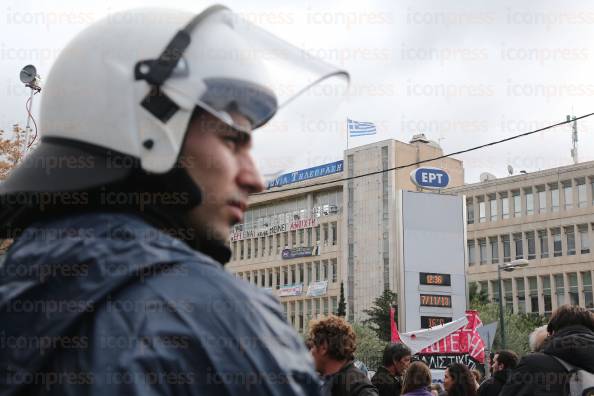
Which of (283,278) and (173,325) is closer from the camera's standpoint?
(173,325)

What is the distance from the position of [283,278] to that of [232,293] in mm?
90602

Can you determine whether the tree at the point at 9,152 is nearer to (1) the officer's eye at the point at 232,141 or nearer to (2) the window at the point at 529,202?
(1) the officer's eye at the point at 232,141

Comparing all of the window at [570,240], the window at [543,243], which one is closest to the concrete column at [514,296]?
the window at [543,243]

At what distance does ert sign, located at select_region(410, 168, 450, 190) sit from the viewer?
6662 cm

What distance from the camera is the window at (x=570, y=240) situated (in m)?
71.7

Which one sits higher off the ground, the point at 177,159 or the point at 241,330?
the point at 177,159

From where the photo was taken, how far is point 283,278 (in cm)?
9119

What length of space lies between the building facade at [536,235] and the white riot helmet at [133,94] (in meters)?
70.5

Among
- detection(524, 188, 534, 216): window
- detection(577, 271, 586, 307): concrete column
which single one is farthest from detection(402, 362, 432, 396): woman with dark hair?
detection(524, 188, 534, 216): window

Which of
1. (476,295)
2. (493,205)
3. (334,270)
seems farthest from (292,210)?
(476,295)

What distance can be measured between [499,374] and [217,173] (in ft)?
22.5

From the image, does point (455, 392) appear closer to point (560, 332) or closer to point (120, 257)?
point (560, 332)

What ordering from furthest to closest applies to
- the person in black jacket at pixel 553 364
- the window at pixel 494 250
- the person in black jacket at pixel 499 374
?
the window at pixel 494 250 < the person in black jacket at pixel 499 374 < the person in black jacket at pixel 553 364

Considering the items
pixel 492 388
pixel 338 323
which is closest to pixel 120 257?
pixel 338 323
